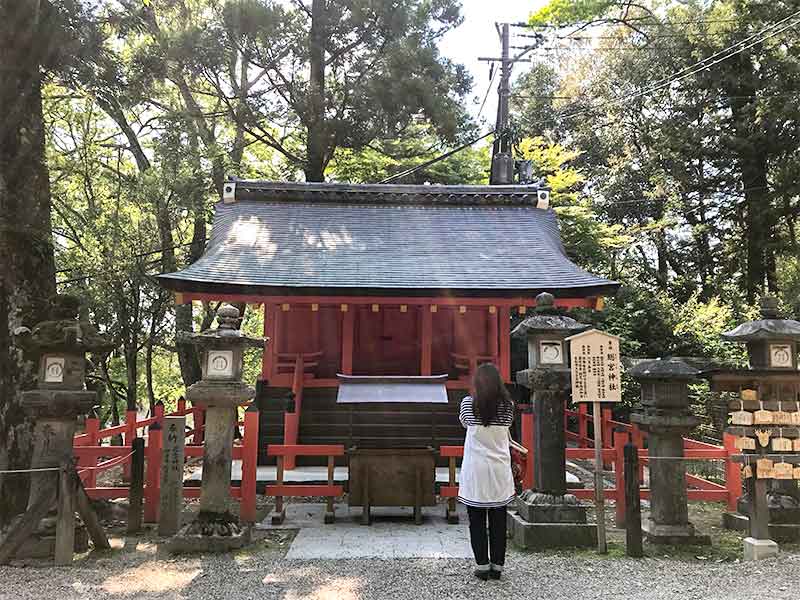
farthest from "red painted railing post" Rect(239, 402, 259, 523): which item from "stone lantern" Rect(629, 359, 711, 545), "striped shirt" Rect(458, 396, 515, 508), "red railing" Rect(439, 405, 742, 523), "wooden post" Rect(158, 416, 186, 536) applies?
"stone lantern" Rect(629, 359, 711, 545)

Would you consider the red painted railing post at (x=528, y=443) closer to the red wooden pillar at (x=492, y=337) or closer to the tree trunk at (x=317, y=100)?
Result: the red wooden pillar at (x=492, y=337)

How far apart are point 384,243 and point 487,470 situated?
7639mm

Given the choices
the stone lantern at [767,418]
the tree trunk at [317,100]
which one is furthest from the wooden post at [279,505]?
the tree trunk at [317,100]

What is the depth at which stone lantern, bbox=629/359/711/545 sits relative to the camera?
18.5 feet

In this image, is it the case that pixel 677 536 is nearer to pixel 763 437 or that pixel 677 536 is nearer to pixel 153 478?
pixel 763 437

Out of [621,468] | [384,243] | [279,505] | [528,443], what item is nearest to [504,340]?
[384,243]

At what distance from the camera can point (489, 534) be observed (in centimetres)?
461

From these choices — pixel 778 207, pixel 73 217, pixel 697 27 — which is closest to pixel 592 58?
pixel 697 27

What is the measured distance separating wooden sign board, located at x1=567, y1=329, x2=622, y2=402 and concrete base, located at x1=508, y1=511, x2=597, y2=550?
1.27 metres

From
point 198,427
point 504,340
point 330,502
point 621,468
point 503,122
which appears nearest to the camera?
point 621,468

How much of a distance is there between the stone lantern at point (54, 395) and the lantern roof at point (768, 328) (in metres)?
6.67

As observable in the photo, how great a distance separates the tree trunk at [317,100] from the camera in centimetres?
1568

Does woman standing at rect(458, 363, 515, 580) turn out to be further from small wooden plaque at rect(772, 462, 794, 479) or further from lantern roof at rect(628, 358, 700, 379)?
small wooden plaque at rect(772, 462, 794, 479)

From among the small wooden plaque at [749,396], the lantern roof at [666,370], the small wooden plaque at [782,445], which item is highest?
the lantern roof at [666,370]
